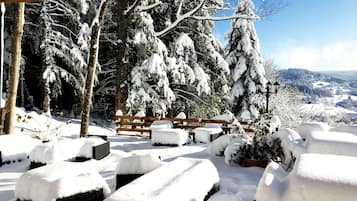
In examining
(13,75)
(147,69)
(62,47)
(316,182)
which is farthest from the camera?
(147,69)

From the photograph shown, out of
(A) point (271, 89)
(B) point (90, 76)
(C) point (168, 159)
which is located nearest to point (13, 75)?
(B) point (90, 76)

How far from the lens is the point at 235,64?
20.2m

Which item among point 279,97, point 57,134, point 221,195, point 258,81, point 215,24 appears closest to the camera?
point 221,195

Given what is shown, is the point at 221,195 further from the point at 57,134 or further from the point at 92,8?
the point at 92,8

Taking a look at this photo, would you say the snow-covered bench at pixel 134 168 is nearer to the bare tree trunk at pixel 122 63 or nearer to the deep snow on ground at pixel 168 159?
the deep snow on ground at pixel 168 159

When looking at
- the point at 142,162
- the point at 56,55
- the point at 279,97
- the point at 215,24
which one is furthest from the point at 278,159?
the point at 279,97

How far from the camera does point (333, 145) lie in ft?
14.1

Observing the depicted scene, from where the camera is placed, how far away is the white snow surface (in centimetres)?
616

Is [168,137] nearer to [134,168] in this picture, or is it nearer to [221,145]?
[221,145]

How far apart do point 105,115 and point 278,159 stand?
11994 millimetres

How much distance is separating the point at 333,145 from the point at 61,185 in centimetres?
372

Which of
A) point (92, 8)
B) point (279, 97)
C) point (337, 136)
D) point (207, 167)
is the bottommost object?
point (207, 167)

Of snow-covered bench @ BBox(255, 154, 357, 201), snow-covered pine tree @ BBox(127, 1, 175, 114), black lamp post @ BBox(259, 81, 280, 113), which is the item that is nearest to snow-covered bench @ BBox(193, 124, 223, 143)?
black lamp post @ BBox(259, 81, 280, 113)

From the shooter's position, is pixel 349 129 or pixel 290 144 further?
pixel 349 129
